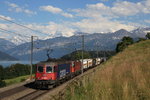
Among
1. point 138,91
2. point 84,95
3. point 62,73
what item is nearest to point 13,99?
point 62,73

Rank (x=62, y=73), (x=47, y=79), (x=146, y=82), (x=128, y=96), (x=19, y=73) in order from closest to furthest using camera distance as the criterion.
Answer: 1. (x=128, y=96)
2. (x=146, y=82)
3. (x=47, y=79)
4. (x=62, y=73)
5. (x=19, y=73)

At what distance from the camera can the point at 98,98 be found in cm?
696

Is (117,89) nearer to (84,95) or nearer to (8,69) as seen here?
(84,95)

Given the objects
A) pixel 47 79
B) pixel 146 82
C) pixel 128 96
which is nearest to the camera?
pixel 128 96

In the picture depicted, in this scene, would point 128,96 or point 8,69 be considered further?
point 8,69

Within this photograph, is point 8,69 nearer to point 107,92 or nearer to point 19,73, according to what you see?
point 19,73

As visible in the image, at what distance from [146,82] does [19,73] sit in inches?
3214

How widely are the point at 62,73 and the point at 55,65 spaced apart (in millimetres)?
3852

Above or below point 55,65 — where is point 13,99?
below

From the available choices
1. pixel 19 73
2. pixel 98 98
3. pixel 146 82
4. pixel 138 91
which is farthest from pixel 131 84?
pixel 19 73

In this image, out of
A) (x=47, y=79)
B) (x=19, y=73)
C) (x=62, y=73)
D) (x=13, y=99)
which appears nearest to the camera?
(x=13, y=99)

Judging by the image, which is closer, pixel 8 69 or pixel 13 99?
pixel 13 99

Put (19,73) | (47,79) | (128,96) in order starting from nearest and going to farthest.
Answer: (128,96) → (47,79) → (19,73)

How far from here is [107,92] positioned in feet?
23.4
